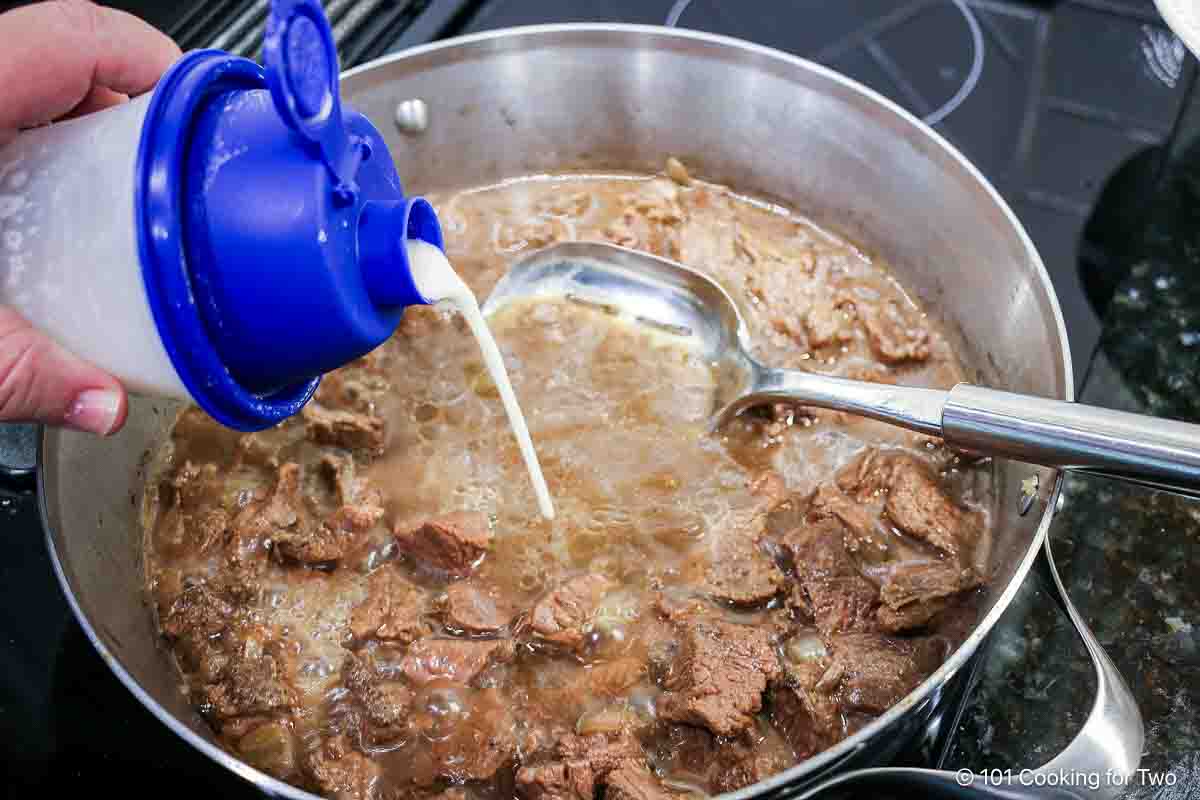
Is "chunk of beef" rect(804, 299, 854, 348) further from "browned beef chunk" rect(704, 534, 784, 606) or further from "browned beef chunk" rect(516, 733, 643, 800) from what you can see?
"browned beef chunk" rect(516, 733, 643, 800)

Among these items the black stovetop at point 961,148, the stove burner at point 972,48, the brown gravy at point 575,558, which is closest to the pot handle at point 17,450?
the black stovetop at point 961,148

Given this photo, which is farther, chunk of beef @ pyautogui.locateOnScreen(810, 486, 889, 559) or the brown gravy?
chunk of beef @ pyautogui.locateOnScreen(810, 486, 889, 559)

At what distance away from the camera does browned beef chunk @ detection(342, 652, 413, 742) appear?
66.0 inches

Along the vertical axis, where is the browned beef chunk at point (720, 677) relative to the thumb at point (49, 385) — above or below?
below

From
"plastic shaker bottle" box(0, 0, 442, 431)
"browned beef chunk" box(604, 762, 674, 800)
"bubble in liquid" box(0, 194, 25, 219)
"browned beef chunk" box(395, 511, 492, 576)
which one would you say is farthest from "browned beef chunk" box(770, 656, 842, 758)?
"bubble in liquid" box(0, 194, 25, 219)

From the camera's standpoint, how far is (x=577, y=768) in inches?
61.3

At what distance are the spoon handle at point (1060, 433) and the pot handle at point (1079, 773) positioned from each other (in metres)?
0.24

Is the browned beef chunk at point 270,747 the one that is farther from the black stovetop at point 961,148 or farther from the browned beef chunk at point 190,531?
the browned beef chunk at point 190,531

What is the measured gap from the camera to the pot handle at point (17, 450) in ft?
6.30

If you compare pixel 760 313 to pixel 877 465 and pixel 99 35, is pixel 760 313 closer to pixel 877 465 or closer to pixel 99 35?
pixel 877 465

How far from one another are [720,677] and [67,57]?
1.31m

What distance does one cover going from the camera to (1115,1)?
275cm

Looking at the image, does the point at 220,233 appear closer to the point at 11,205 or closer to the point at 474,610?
the point at 11,205

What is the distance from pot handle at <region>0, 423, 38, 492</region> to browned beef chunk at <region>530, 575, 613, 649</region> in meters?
0.92
